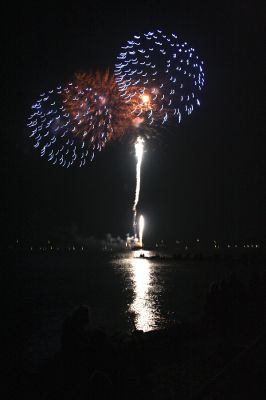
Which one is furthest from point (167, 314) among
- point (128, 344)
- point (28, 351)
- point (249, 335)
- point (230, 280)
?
point (128, 344)

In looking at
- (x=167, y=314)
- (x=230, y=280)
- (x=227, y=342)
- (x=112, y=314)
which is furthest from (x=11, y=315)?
(x=227, y=342)

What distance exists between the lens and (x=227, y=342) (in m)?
11.5

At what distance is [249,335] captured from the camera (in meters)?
12.3

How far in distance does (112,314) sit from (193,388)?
24215 mm

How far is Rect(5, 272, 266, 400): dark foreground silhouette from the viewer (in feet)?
23.7

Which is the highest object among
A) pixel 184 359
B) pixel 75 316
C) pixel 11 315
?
pixel 75 316

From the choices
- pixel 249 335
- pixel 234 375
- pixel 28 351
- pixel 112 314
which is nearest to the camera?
pixel 234 375

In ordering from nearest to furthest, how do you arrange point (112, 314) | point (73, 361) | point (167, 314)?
point (73, 361) → point (167, 314) → point (112, 314)

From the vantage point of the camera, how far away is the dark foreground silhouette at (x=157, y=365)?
721 centimetres

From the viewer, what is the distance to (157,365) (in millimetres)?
10117

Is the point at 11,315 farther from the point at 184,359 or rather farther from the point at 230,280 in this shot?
the point at 184,359

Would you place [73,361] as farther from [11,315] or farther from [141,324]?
[11,315]

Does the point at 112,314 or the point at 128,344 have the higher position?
the point at 128,344

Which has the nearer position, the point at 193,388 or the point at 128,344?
the point at 193,388
